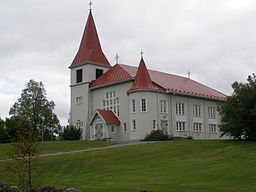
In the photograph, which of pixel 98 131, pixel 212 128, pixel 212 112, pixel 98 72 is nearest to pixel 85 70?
pixel 98 72

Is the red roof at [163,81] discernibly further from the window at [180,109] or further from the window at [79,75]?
the window at [79,75]

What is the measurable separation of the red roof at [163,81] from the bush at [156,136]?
612cm

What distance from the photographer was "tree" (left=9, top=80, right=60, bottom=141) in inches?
2803

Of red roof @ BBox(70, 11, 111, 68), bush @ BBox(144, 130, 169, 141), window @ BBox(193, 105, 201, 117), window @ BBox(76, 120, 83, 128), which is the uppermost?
red roof @ BBox(70, 11, 111, 68)

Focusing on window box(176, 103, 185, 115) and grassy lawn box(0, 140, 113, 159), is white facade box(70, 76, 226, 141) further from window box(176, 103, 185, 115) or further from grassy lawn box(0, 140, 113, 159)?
grassy lawn box(0, 140, 113, 159)

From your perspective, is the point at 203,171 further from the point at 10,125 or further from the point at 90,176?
the point at 10,125

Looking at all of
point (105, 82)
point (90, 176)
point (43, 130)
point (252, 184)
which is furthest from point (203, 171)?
point (43, 130)

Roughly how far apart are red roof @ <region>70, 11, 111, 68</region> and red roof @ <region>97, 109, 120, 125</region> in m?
8.10

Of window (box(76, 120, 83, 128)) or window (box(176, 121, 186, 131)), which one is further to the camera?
window (box(76, 120, 83, 128))

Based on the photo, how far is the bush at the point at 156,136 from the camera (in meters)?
49.0

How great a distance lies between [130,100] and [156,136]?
18.8 ft

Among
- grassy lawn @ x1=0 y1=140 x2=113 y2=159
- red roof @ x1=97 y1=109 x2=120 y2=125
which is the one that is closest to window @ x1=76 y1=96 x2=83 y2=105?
red roof @ x1=97 y1=109 x2=120 y2=125

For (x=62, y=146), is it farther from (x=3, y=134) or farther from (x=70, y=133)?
(x=3, y=134)

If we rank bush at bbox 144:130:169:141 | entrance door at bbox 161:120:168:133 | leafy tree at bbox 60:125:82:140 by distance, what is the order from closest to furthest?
bush at bbox 144:130:169:141
entrance door at bbox 161:120:168:133
leafy tree at bbox 60:125:82:140
